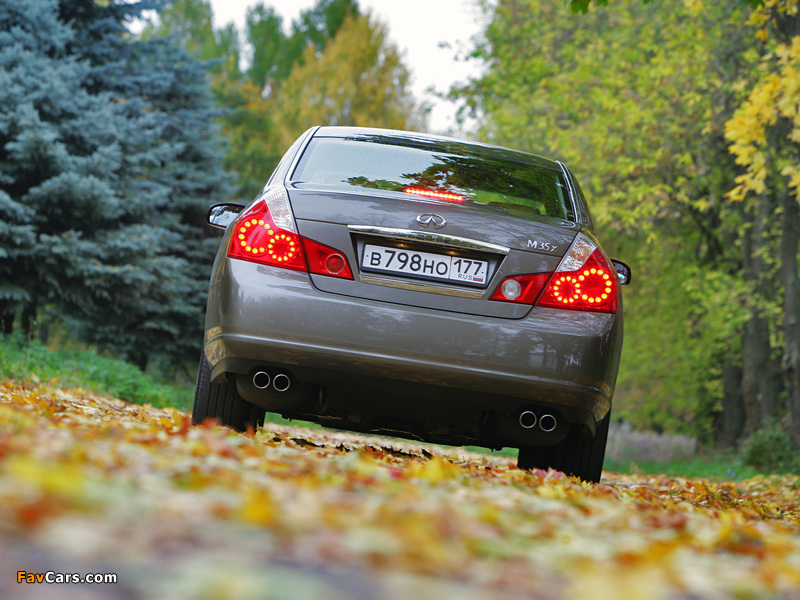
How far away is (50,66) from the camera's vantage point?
13.9m

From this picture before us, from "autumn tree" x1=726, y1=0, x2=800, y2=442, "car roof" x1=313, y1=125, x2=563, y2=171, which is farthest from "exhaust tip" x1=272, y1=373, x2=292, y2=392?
"autumn tree" x1=726, y1=0, x2=800, y2=442

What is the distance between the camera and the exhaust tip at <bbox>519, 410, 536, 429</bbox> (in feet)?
14.8

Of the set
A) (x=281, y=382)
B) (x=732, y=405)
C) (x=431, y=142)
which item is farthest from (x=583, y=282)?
(x=732, y=405)

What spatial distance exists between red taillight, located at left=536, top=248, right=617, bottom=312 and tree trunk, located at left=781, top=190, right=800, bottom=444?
32.2ft

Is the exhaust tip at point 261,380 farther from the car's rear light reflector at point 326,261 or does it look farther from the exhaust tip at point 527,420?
the exhaust tip at point 527,420

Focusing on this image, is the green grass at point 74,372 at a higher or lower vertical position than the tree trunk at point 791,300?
lower

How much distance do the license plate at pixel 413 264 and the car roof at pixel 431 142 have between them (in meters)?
1.09

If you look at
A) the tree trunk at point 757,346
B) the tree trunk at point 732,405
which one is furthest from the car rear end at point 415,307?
the tree trunk at point 732,405

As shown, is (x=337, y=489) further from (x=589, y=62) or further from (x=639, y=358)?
(x=639, y=358)

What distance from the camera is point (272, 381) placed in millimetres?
4465

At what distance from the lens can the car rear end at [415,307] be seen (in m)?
4.20

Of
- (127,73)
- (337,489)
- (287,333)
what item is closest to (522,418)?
(287,333)

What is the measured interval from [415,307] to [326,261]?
454 mm

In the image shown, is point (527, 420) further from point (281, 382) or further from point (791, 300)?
point (791, 300)
